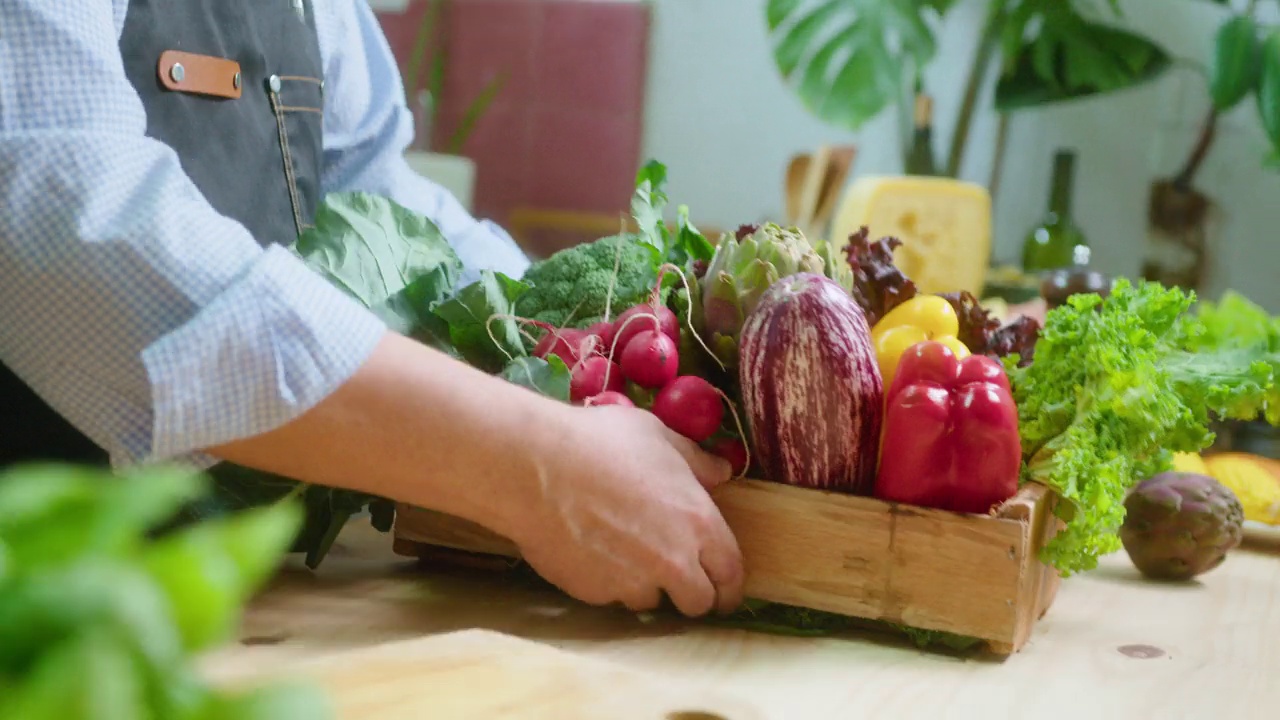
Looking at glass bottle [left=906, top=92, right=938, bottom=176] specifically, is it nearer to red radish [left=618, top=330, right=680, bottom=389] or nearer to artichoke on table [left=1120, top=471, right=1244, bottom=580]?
artichoke on table [left=1120, top=471, right=1244, bottom=580]

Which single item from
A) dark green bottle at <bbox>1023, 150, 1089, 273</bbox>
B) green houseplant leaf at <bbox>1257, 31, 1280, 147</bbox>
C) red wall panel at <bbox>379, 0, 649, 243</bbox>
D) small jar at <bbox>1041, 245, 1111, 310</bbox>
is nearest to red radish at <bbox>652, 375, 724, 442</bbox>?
small jar at <bbox>1041, 245, 1111, 310</bbox>

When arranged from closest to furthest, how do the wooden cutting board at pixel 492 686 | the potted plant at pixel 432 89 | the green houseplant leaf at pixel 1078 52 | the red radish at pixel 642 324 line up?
the wooden cutting board at pixel 492 686 → the red radish at pixel 642 324 → the green houseplant leaf at pixel 1078 52 → the potted plant at pixel 432 89

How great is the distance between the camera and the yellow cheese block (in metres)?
2.49

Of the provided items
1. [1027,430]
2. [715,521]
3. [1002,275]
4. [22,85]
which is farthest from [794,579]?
[1002,275]

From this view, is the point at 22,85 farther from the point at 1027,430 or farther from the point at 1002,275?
the point at 1002,275

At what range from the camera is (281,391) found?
73cm

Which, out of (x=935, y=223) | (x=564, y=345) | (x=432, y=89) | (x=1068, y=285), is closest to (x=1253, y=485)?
(x=1068, y=285)

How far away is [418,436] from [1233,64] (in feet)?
9.30

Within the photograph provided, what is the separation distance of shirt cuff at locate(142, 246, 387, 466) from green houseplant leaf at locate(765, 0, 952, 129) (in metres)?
2.69

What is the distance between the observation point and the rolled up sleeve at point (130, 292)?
0.72m

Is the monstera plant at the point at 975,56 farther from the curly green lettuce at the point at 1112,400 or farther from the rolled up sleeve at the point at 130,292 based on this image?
the rolled up sleeve at the point at 130,292

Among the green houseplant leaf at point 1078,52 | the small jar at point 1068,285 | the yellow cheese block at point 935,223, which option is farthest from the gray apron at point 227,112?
the green houseplant leaf at point 1078,52

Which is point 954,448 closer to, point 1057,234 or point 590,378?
point 590,378

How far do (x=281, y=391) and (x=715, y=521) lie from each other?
299 mm
